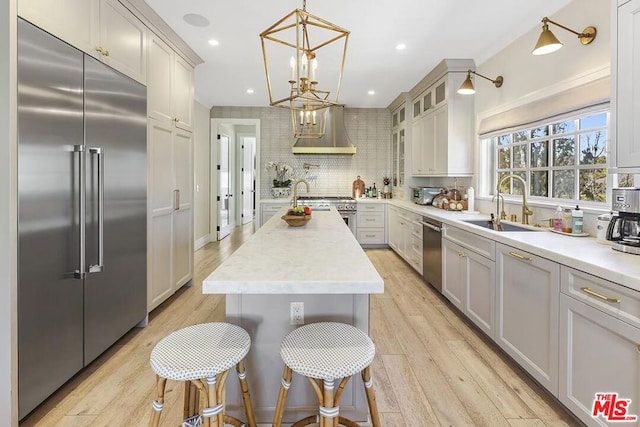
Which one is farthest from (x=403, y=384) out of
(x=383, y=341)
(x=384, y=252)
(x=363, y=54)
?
(x=384, y=252)

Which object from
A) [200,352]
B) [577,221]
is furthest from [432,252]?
[200,352]

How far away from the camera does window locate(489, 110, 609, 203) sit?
8.10 ft

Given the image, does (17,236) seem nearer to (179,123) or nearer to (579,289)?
(179,123)

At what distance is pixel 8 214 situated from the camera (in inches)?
60.8

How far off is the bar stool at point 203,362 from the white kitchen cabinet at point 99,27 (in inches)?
66.8

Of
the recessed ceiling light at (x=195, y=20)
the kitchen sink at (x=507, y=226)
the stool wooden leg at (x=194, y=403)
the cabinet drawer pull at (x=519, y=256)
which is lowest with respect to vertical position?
the stool wooden leg at (x=194, y=403)

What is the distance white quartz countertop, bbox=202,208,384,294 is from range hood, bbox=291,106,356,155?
4.18 metres

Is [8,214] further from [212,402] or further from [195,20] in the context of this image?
[195,20]

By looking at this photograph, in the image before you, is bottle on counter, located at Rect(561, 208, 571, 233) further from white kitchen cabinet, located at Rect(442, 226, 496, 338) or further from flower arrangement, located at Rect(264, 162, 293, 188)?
flower arrangement, located at Rect(264, 162, 293, 188)

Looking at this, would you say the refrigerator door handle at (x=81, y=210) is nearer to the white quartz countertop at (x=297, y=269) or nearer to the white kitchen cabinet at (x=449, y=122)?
the white quartz countertop at (x=297, y=269)

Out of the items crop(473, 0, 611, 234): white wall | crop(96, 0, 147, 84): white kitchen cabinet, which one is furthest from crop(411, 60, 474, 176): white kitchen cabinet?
crop(96, 0, 147, 84): white kitchen cabinet

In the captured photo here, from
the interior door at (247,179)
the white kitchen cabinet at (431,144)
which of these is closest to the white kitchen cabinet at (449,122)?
the white kitchen cabinet at (431,144)

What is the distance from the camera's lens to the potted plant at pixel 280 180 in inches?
255

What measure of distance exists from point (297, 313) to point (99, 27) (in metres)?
2.24
